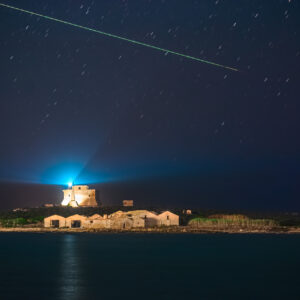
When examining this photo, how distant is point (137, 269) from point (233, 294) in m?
14.6

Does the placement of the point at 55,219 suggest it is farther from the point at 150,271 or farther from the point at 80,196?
the point at 150,271

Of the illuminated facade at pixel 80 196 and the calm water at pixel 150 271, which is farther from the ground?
the illuminated facade at pixel 80 196

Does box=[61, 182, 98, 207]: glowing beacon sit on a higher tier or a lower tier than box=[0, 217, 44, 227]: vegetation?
higher

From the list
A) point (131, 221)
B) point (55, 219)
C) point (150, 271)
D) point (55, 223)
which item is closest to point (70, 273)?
point (150, 271)

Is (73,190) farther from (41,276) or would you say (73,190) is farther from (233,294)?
(233,294)

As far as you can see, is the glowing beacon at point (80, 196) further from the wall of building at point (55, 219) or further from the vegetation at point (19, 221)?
the wall of building at point (55, 219)

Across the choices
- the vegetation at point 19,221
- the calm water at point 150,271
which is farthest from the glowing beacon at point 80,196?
the calm water at point 150,271

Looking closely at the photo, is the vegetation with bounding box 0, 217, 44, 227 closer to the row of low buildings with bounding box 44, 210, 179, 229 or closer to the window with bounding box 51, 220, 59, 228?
the window with bounding box 51, 220, 59, 228

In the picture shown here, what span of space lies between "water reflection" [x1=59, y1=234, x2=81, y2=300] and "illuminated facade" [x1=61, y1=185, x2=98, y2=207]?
75.4m

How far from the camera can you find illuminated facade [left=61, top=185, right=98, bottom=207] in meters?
146

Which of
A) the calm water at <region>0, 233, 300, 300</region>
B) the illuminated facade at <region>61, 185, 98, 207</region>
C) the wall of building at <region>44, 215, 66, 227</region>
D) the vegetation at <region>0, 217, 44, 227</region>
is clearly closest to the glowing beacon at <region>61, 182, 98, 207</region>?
the illuminated facade at <region>61, 185, 98, 207</region>

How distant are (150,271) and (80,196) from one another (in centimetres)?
10215

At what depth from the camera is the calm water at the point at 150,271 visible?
36031 millimetres

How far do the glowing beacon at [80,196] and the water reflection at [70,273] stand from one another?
75.2 meters
